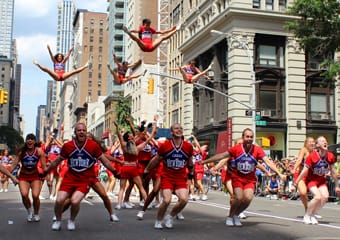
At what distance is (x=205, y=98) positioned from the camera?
42.6m

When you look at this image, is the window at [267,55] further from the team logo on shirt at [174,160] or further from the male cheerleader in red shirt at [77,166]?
the male cheerleader in red shirt at [77,166]

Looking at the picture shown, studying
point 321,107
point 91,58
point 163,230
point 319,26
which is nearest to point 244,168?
point 163,230

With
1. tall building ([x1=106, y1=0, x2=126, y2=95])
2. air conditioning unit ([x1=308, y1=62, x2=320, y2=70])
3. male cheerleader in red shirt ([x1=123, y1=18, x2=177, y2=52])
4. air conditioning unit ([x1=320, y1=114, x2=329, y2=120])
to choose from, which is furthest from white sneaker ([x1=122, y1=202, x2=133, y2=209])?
tall building ([x1=106, y1=0, x2=126, y2=95])

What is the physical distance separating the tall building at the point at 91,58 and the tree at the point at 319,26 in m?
114

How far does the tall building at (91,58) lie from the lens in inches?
5522

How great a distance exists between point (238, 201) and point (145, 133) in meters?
4.28

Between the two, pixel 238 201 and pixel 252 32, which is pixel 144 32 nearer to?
pixel 238 201

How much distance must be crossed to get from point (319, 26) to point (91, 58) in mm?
120198

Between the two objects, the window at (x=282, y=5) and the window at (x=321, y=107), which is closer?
the window at (x=282, y=5)

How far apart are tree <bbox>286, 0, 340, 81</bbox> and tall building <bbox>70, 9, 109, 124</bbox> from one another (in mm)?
114091

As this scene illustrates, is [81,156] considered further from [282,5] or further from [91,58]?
[91,58]

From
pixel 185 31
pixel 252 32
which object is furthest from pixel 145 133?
pixel 185 31

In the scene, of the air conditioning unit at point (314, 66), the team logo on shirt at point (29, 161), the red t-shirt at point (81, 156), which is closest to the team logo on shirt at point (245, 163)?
the red t-shirt at point (81, 156)

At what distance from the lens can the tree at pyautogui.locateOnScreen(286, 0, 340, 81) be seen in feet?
67.7
